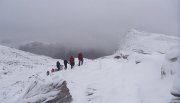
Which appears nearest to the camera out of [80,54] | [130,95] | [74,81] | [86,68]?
[130,95]

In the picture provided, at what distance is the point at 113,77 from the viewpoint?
23.1m

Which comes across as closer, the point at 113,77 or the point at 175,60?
the point at 175,60

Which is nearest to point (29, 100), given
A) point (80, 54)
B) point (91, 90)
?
point (91, 90)

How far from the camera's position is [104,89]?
67.8 feet

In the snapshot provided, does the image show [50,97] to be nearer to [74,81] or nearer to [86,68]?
[74,81]

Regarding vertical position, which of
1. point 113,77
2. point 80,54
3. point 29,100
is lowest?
point 29,100

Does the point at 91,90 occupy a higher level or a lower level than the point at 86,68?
lower

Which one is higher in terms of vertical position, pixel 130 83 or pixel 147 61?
pixel 147 61

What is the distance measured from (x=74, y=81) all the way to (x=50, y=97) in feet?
8.81

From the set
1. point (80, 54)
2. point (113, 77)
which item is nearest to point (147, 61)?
point (113, 77)

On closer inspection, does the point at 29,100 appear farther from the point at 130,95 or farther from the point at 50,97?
the point at 130,95

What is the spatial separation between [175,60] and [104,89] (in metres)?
6.26

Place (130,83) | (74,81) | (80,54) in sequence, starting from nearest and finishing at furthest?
1. (130,83)
2. (74,81)
3. (80,54)

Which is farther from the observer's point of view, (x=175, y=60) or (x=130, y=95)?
(x=130, y=95)
